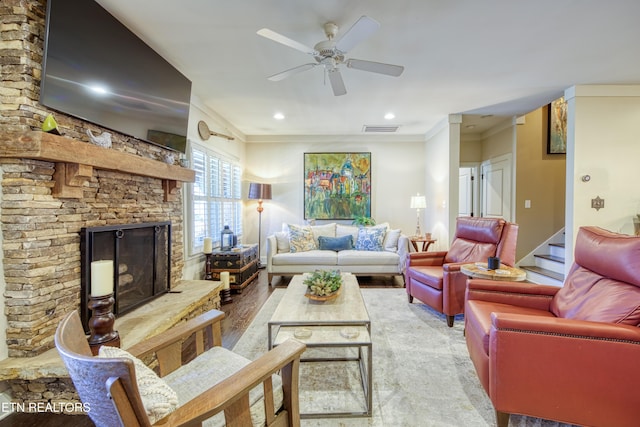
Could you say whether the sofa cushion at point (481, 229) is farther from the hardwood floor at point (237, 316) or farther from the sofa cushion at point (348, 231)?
the sofa cushion at point (348, 231)

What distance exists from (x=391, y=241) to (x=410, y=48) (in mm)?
2956

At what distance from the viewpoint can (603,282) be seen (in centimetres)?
169

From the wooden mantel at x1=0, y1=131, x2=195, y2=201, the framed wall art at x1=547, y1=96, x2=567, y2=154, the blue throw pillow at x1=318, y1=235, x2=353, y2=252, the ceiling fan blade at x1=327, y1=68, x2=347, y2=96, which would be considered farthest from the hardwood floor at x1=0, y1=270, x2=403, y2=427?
the framed wall art at x1=547, y1=96, x2=567, y2=154

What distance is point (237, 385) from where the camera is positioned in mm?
962

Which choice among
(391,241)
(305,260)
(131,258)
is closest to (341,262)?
(305,260)

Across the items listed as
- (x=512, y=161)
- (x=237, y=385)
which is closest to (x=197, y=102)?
(x=237, y=385)

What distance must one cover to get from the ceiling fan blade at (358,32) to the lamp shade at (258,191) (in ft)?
11.3

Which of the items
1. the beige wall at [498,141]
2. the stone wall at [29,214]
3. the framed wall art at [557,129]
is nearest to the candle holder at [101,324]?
the stone wall at [29,214]

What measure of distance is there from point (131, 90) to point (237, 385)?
2321mm

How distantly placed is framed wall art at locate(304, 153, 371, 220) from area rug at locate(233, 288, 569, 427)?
9.97 ft

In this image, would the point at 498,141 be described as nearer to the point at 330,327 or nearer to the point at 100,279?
the point at 330,327

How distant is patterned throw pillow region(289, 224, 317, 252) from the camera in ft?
15.2

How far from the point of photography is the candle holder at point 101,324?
1.67 meters

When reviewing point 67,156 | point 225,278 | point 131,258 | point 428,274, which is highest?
point 67,156
